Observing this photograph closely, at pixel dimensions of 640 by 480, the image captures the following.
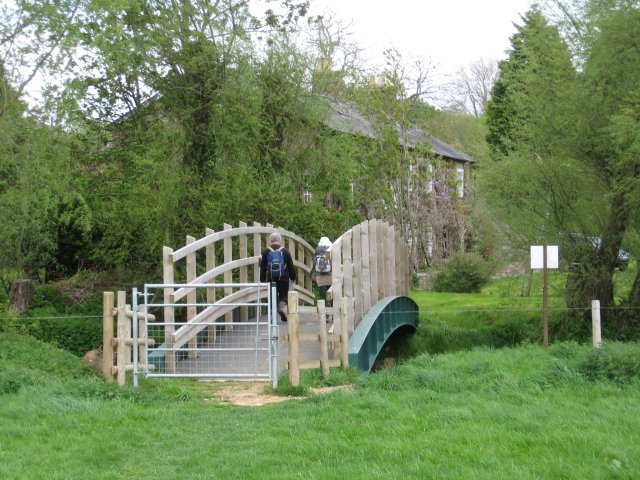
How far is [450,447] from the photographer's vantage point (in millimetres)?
7754

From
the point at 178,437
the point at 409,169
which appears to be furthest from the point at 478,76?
the point at 178,437

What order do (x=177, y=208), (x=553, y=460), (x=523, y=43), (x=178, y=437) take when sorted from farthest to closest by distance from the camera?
(x=523, y=43) < (x=177, y=208) < (x=178, y=437) < (x=553, y=460)

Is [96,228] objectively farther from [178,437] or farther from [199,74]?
[178,437]

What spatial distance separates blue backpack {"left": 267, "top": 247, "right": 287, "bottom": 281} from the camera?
15.2m

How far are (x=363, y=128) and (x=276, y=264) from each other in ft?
73.3

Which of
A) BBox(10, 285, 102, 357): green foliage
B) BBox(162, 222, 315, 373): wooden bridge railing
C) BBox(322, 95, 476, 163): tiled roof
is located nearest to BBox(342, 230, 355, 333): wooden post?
BBox(162, 222, 315, 373): wooden bridge railing

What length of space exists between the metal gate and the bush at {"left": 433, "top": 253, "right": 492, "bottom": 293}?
51.9ft

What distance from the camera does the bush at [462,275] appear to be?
31.3m

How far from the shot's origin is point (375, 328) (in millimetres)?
16562

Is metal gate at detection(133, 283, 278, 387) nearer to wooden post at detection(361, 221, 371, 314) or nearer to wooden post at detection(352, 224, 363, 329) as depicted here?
wooden post at detection(352, 224, 363, 329)

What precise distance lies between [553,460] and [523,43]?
17773mm

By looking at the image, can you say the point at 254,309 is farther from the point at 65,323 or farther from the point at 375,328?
the point at 65,323

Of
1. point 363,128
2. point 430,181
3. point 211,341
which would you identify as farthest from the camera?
point 430,181

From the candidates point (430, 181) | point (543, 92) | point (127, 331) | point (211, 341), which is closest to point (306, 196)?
point (543, 92)
